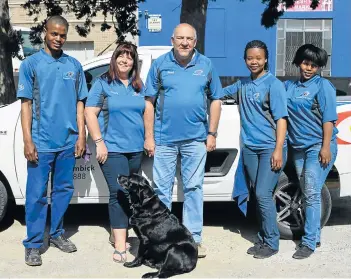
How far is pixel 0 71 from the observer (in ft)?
26.1

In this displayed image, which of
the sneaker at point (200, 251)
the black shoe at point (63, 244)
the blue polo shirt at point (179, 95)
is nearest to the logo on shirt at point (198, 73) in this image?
the blue polo shirt at point (179, 95)

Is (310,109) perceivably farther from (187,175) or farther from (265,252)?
(265,252)

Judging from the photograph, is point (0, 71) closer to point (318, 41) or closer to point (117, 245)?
point (117, 245)

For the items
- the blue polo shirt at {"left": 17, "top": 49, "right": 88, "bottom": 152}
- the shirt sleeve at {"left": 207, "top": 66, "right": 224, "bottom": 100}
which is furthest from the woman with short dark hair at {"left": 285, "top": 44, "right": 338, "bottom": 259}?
the blue polo shirt at {"left": 17, "top": 49, "right": 88, "bottom": 152}

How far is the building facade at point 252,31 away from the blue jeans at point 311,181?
15.7m

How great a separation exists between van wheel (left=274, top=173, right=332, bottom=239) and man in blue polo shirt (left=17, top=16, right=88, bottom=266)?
187cm

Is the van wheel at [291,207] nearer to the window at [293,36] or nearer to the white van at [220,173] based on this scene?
the white van at [220,173]

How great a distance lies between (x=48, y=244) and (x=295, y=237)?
Result: 229 cm

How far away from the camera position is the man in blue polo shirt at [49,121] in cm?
467

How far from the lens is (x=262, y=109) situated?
4844 millimetres

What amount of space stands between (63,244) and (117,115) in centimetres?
132

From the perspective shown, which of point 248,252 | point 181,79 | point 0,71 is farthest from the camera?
point 0,71

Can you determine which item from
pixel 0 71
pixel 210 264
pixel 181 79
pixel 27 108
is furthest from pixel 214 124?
pixel 0 71

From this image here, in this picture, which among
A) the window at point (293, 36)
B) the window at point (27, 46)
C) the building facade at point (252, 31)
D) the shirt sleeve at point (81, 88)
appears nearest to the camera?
the shirt sleeve at point (81, 88)
